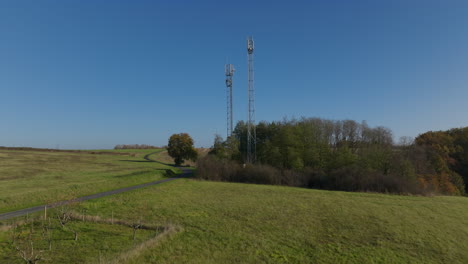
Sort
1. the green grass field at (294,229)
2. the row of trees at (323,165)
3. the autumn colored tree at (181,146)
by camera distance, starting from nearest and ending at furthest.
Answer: the green grass field at (294,229) < the row of trees at (323,165) < the autumn colored tree at (181,146)

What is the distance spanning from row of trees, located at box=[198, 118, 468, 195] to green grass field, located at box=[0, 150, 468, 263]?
35.8 ft

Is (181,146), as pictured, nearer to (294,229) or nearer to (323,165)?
(323,165)

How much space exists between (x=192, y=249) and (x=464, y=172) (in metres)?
66.7

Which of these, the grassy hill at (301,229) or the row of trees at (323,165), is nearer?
the grassy hill at (301,229)

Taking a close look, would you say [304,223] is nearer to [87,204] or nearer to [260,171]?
[87,204]

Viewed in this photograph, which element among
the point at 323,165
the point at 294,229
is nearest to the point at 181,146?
the point at 323,165

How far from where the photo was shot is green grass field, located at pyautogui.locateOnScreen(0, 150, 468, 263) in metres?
11.2

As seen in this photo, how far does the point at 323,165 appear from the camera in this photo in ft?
137

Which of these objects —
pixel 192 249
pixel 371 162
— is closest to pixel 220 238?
pixel 192 249

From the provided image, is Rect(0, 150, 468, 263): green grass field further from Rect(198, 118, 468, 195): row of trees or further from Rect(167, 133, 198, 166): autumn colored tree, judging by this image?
Rect(167, 133, 198, 166): autumn colored tree

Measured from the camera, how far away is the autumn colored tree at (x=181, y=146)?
67.8 meters

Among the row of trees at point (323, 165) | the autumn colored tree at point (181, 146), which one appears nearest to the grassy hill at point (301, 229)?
the row of trees at point (323, 165)

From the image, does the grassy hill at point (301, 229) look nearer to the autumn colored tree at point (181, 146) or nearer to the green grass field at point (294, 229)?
the green grass field at point (294, 229)

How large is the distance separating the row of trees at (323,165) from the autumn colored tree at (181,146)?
18736mm
